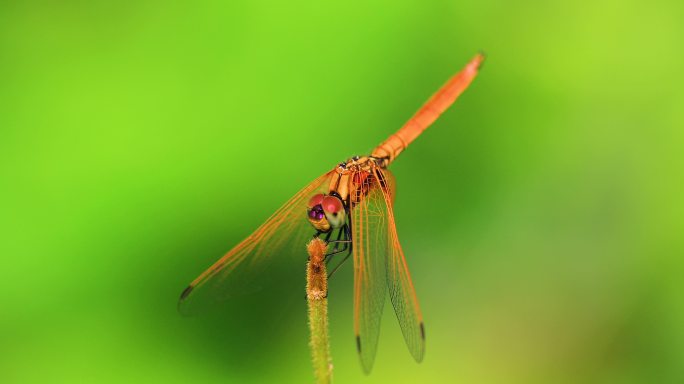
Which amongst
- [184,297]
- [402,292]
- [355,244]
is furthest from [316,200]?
[184,297]

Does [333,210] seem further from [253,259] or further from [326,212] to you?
[253,259]

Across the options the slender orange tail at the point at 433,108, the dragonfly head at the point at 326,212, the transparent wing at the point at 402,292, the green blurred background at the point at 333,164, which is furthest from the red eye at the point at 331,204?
the green blurred background at the point at 333,164

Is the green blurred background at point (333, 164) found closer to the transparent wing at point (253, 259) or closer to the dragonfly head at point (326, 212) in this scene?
the transparent wing at point (253, 259)

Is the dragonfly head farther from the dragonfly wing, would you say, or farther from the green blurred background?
the green blurred background

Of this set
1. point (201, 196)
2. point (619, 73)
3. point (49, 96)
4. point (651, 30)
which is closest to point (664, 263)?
point (619, 73)

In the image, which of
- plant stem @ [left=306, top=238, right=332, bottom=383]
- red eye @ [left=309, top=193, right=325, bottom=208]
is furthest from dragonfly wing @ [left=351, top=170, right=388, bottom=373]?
plant stem @ [left=306, top=238, right=332, bottom=383]

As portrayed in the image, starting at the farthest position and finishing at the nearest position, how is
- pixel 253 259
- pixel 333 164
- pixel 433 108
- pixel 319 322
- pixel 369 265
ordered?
pixel 333 164
pixel 433 108
pixel 253 259
pixel 369 265
pixel 319 322

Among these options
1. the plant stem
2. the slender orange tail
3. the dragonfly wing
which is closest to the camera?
the plant stem
